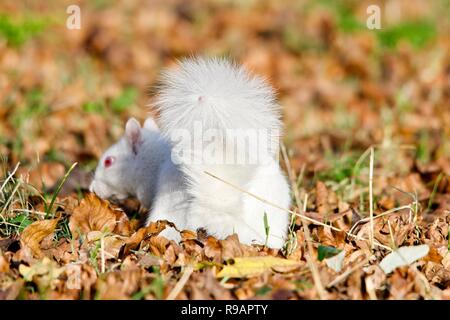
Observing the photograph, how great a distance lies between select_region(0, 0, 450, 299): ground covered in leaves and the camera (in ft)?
8.74

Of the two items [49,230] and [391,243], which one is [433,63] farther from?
[49,230]

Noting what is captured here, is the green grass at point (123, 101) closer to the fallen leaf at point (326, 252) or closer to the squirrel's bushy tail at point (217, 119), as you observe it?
the squirrel's bushy tail at point (217, 119)

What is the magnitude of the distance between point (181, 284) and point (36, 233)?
77cm

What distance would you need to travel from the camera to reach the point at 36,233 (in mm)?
3033

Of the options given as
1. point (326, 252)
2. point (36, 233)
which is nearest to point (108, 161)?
point (36, 233)

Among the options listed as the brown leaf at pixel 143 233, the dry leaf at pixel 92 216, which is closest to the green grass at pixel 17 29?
the dry leaf at pixel 92 216

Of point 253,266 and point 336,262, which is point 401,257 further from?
point 253,266

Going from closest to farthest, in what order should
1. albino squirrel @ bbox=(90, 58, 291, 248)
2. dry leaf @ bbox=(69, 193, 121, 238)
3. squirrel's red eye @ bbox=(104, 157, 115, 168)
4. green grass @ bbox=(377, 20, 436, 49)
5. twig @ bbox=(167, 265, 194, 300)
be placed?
twig @ bbox=(167, 265, 194, 300), albino squirrel @ bbox=(90, 58, 291, 248), dry leaf @ bbox=(69, 193, 121, 238), squirrel's red eye @ bbox=(104, 157, 115, 168), green grass @ bbox=(377, 20, 436, 49)

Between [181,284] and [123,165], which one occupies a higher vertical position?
[123,165]

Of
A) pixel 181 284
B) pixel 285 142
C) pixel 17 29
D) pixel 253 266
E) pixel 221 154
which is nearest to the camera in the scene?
pixel 181 284

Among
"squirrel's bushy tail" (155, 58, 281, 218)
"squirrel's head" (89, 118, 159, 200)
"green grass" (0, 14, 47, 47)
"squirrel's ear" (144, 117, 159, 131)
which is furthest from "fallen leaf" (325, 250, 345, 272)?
"green grass" (0, 14, 47, 47)

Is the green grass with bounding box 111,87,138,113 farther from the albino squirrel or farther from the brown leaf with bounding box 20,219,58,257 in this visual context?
the brown leaf with bounding box 20,219,58,257

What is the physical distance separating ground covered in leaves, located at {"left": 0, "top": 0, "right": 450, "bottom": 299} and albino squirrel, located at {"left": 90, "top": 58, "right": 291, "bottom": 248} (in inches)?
4.3

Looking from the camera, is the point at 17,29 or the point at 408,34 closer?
the point at 17,29
